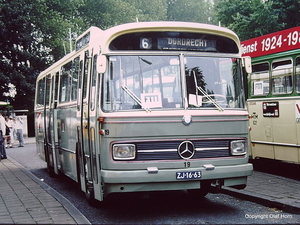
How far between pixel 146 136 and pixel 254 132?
5.61m

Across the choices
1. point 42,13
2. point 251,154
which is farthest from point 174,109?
point 42,13

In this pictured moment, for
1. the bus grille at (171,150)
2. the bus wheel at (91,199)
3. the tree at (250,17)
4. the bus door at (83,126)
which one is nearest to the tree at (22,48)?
the tree at (250,17)

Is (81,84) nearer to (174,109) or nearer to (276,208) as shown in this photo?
(174,109)

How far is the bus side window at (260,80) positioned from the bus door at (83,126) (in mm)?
4963

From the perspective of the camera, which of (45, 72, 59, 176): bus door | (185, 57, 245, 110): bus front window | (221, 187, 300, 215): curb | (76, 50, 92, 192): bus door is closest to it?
(185, 57, 245, 110): bus front window

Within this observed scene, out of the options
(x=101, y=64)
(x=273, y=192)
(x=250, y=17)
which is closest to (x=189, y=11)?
(x=250, y=17)

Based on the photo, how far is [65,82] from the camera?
10.5 metres

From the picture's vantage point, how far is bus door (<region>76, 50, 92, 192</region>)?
7.88 meters

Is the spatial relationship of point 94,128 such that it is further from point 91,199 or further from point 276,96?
point 276,96

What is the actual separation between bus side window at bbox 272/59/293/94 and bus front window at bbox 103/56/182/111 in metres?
4.38

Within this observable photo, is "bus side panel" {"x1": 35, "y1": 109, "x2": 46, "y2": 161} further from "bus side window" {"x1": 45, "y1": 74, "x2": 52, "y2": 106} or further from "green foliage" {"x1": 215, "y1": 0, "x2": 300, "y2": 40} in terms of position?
"green foliage" {"x1": 215, "y1": 0, "x2": 300, "y2": 40}

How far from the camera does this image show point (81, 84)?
8492mm

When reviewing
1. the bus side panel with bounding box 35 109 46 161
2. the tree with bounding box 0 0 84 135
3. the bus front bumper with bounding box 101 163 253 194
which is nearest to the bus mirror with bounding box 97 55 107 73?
the bus front bumper with bounding box 101 163 253 194

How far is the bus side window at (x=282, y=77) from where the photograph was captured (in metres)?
10.6
